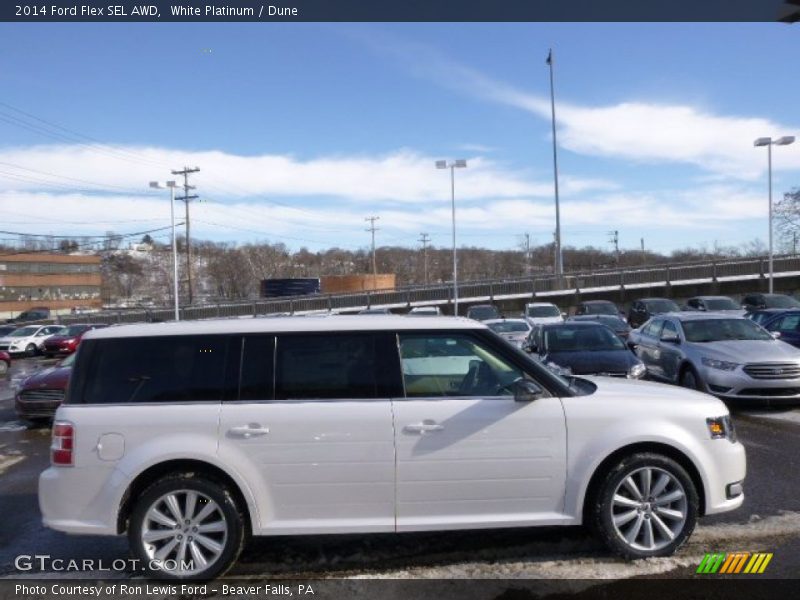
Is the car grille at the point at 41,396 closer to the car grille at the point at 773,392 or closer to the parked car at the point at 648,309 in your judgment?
the car grille at the point at 773,392

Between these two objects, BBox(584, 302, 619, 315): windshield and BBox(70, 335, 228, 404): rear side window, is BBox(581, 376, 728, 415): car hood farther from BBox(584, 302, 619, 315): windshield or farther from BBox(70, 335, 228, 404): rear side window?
BBox(584, 302, 619, 315): windshield

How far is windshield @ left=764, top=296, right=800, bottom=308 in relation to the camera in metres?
26.6

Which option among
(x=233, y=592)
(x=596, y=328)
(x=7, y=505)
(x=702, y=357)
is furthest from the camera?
(x=596, y=328)

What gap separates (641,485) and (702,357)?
670cm

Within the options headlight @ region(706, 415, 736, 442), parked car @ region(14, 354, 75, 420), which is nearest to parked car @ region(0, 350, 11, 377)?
parked car @ region(14, 354, 75, 420)

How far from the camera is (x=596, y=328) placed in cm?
1184

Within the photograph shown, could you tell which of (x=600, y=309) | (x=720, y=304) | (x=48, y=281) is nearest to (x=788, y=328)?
(x=720, y=304)

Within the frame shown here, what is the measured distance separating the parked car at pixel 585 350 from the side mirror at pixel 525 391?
518 cm

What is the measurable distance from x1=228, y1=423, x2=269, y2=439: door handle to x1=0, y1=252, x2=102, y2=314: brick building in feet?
310

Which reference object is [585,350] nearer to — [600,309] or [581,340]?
[581,340]

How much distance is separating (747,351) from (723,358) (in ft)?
1.34

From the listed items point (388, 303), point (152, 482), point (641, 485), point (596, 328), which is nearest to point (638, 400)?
point (641, 485)

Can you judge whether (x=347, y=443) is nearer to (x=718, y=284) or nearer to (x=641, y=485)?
(x=641, y=485)

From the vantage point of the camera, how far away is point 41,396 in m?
10.9
